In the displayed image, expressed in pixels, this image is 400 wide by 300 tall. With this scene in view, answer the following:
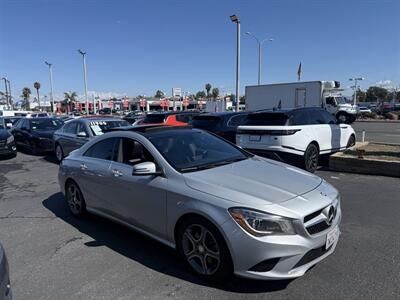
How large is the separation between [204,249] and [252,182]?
81 centimetres

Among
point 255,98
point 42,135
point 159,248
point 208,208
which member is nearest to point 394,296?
point 208,208

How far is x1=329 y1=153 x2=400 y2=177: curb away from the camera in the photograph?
765cm

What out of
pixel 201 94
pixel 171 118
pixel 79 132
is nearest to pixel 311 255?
pixel 79 132

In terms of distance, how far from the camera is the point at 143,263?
376cm

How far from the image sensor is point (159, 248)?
13.6 ft

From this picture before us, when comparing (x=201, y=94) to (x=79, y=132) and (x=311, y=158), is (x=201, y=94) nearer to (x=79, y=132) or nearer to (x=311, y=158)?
(x=79, y=132)

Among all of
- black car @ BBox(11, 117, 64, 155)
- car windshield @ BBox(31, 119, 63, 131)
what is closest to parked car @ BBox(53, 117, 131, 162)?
black car @ BBox(11, 117, 64, 155)

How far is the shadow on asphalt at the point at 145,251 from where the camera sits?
321 centimetres

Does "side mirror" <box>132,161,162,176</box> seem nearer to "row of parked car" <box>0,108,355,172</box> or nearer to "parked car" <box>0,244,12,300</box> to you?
"parked car" <box>0,244,12,300</box>

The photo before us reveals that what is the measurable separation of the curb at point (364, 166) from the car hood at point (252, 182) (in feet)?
16.0

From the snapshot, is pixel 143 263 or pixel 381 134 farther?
pixel 381 134

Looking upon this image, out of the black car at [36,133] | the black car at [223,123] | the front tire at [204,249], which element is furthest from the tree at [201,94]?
the front tire at [204,249]

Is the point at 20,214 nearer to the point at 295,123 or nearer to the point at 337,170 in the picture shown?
the point at 295,123

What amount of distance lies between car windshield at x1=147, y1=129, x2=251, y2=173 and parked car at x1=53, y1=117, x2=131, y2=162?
5943mm
